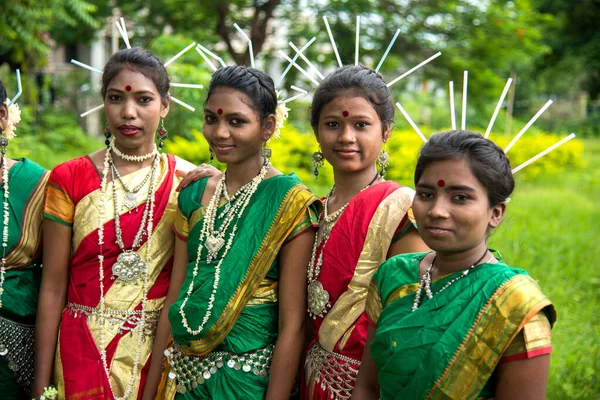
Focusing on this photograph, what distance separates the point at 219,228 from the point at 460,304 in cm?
109

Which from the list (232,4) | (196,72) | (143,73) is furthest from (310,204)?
(232,4)

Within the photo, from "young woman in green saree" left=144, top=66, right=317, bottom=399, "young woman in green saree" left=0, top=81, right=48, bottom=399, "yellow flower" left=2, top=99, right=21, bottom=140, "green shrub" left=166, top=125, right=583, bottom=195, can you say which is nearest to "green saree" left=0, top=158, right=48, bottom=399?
"young woman in green saree" left=0, top=81, right=48, bottom=399

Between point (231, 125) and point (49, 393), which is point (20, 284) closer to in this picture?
point (49, 393)

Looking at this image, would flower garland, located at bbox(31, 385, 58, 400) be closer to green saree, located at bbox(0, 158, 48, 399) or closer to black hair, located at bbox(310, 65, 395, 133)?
green saree, located at bbox(0, 158, 48, 399)

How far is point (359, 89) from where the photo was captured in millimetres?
2646

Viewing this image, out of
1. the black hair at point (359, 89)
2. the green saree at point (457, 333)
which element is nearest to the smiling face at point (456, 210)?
the green saree at point (457, 333)

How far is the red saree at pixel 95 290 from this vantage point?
287cm

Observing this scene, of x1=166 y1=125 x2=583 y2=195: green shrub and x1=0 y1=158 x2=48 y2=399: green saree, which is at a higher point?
x1=166 y1=125 x2=583 y2=195: green shrub

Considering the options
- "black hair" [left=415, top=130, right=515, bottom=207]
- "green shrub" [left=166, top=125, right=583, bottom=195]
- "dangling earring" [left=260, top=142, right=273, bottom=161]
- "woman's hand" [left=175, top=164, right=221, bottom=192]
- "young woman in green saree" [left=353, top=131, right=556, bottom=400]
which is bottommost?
"young woman in green saree" [left=353, top=131, right=556, bottom=400]

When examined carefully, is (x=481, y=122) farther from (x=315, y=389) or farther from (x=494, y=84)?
(x=315, y=389)

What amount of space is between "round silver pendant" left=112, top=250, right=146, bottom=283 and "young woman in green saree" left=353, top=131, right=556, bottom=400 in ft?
3.85

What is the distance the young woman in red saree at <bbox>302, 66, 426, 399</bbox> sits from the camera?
2488 mm

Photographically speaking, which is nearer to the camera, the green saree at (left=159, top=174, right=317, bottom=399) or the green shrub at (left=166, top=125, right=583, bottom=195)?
the green saree at (left=159, top=174, right=317, bottom=399)

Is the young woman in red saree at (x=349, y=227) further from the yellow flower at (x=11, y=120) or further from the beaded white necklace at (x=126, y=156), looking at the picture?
the yellow flower at (x=11, y=120)
